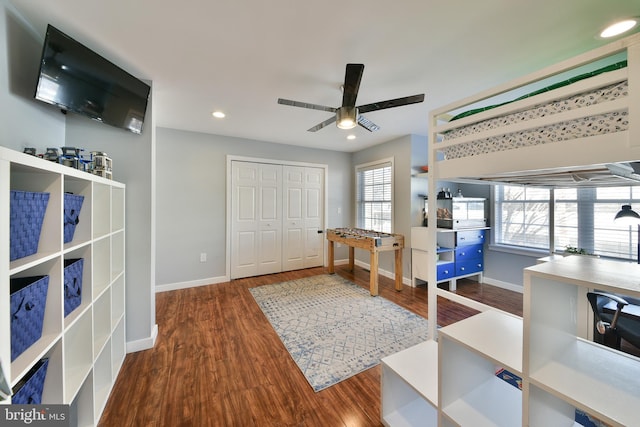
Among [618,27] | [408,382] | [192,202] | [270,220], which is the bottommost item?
[408,382]

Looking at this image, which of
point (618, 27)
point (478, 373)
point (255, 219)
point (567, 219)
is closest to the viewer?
point (478, 373)

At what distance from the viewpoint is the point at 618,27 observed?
142cm

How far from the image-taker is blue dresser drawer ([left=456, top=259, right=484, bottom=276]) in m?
3.65

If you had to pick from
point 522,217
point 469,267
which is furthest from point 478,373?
point 522,217

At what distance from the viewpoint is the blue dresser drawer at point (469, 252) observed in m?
3.63

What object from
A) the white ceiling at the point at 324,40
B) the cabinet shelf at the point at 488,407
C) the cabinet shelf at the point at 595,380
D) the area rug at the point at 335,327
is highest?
the white ceiling at the point at 324,40

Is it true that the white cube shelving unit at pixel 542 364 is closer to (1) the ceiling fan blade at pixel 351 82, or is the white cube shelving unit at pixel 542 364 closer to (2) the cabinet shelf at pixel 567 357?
(2) the cabinet shelf at pixel 567 357

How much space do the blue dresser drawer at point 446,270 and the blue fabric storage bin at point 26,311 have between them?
12.5 feet

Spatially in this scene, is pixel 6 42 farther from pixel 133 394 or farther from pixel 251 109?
pixel 133 394

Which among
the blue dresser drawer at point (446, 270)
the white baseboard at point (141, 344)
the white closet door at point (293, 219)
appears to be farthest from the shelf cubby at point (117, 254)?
the blue dresser drawer at point (446, 270)

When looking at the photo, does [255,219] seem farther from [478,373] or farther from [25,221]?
[478,373]

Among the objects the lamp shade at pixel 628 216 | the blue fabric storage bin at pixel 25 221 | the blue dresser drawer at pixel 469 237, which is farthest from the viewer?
the blue dresser drawer at pixel 469 237

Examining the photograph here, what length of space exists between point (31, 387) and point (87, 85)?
179 cm

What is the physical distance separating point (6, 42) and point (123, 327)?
202 centimetres
